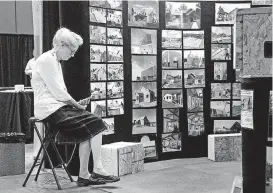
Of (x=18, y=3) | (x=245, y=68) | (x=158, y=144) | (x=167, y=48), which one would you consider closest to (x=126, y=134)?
(x=158, y=144)

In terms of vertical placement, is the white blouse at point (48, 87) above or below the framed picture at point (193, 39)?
below

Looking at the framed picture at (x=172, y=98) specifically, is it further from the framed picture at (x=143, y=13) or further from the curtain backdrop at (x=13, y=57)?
the curtain backdrop at (x=13, y=57)

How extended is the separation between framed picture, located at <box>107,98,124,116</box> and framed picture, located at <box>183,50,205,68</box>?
1075mm

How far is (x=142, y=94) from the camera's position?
5750mm

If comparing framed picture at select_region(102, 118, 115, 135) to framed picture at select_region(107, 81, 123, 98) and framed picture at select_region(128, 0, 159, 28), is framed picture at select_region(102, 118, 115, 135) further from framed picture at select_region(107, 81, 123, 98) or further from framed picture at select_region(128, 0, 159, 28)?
framed picture at select_region(128, 0, 159, 28)

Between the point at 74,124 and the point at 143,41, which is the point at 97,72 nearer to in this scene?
the point at 143,41

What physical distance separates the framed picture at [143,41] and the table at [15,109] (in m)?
2.45

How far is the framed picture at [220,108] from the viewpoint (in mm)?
6215

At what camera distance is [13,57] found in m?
10.6

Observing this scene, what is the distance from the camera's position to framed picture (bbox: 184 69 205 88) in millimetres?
6078

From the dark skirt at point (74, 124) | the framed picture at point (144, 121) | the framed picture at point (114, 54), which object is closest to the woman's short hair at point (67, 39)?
the dark skirt at point (74, 124)

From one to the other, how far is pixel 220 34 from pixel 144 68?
3.80ft

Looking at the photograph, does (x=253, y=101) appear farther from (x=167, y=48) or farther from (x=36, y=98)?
(x=167, y=48)

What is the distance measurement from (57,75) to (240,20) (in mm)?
Result: 2247
